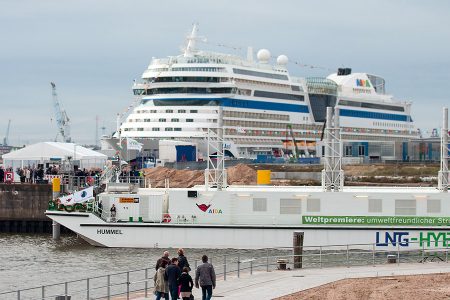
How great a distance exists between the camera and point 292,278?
30703mm

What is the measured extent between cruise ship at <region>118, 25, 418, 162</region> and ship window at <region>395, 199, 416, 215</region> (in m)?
48.4

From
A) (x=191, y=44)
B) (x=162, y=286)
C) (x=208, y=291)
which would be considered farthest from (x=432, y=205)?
(x=191, y=44)

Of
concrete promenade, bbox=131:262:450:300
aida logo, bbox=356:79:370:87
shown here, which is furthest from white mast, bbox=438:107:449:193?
aida logo, bbox=356:79:370:87

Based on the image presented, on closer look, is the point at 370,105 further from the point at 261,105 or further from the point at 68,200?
the point at 68,200

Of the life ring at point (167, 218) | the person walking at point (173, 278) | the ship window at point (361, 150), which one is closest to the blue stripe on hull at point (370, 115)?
the ship window at point (361, 150)

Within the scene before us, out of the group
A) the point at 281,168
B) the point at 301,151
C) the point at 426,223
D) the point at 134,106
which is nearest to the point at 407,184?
the point at 281,168

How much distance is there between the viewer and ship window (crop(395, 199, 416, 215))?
42.9 m

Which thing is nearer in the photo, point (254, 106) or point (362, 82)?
point (254, 106)

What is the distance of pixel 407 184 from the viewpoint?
65.4m

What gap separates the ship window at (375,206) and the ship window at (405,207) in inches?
28.1

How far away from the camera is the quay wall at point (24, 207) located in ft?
182

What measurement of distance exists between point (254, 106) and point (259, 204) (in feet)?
203

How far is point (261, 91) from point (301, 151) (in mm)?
11250

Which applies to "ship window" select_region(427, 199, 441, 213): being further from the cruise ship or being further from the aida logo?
the aida logo
